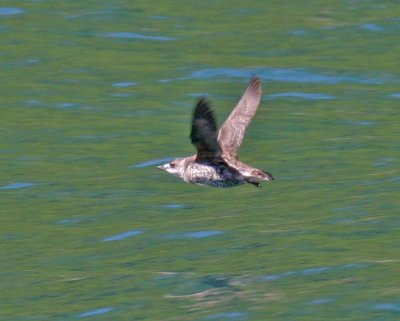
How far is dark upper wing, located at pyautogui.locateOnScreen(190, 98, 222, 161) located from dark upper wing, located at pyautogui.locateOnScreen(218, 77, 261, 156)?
499mm

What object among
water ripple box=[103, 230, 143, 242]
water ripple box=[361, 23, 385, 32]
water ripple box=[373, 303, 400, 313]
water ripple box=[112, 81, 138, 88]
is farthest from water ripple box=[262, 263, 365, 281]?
water ripple box=[361, 23, 385, 32]

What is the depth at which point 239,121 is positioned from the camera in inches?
627

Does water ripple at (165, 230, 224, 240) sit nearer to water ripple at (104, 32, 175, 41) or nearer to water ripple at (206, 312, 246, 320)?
water ripple at (206, 312, 246, 320)

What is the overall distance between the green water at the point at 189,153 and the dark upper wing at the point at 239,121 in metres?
1.32

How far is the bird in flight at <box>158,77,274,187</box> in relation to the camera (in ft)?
46.1

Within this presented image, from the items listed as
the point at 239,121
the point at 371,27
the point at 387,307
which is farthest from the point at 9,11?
the point at 387,307

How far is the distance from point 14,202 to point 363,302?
6.36 metres

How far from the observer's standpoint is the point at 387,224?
56.3 feet

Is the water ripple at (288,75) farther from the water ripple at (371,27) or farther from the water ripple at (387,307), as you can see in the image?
the water ripple at (387,307)

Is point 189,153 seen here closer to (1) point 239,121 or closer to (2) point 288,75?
(2) point 288,75

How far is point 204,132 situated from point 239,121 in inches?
69.6

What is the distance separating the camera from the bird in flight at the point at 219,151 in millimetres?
14050

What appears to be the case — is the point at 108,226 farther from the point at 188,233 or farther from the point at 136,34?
the point at 136,34

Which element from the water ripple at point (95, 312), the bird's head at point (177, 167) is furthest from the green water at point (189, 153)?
the bird's head at point (177, 167)
